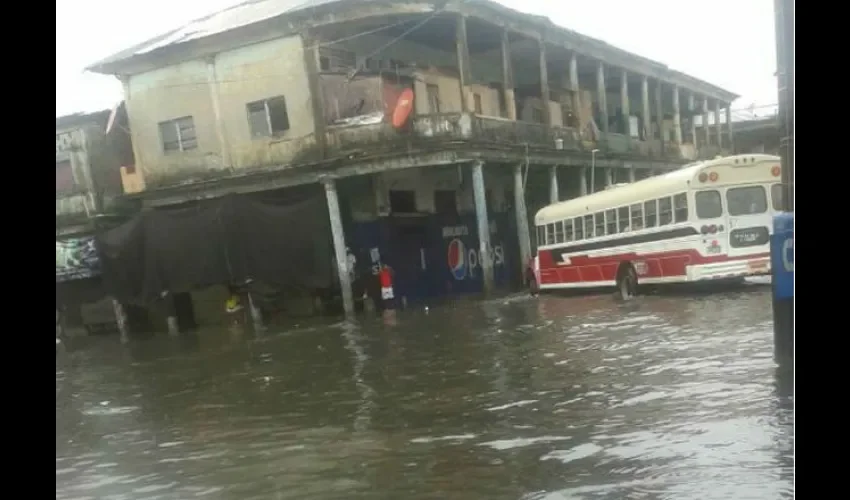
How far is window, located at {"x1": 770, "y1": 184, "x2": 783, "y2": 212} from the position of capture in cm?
330

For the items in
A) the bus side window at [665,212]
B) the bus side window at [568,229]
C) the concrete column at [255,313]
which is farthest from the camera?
the bus side window at [665,212]

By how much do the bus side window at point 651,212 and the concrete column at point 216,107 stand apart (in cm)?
290

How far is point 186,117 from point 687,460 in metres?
3.33

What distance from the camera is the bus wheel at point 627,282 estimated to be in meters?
4.69

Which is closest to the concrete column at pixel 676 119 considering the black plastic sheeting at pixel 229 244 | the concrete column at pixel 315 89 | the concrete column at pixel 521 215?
the concrete column at pixel 521 215

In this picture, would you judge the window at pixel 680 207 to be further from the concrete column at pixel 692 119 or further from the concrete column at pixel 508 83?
the concrete column at pixel 508 83

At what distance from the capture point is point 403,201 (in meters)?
4.30

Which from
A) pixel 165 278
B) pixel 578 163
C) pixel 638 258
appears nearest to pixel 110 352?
pixel 165 278

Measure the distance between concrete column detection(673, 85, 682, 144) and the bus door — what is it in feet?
1.79

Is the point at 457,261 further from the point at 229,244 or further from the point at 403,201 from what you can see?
the point at 229,244

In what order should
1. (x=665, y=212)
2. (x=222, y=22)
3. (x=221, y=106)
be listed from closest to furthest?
(x=222, y=22), (x=221, y=106), (x=665, y=212)

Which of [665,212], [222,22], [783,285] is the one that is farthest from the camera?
[665,212]

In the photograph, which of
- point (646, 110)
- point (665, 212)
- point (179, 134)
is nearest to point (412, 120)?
point (179, 134)

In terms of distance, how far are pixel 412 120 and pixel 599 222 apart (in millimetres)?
1627
